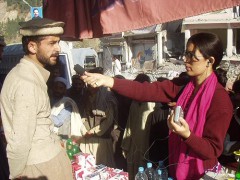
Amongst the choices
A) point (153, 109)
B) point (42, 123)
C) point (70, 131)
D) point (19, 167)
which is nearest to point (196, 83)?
point (42, 123)

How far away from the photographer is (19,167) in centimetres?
242

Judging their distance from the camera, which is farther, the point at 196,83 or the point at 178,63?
the point at 178,63

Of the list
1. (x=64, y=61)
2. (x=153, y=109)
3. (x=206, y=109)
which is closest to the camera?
(x=206, y=109)

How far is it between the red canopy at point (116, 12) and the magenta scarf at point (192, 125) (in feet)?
1.83

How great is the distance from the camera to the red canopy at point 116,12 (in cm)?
246

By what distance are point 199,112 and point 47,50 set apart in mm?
1350

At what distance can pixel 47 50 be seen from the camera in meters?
2.59

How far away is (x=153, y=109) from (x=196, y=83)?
6.60 ft

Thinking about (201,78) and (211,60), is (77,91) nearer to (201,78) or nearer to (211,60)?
(201,78)

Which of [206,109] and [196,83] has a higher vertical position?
[196,83]

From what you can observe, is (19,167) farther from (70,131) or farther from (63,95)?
(63,95)

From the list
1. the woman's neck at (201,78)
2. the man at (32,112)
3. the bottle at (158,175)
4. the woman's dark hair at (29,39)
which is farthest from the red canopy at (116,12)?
the bottle at (158,175)

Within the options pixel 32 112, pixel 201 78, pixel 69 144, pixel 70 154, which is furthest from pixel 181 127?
pixel 69 144

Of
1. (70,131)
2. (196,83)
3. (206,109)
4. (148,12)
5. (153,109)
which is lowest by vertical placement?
(70,131)
